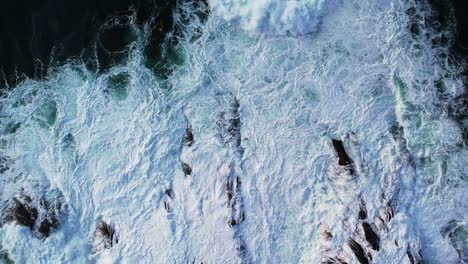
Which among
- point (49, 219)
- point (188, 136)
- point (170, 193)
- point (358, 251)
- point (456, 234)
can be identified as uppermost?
point (188, 136)

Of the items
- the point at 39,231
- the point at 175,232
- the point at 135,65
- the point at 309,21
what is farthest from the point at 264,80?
the point at 39,231

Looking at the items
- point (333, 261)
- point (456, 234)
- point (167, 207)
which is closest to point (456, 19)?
point (456, 234)

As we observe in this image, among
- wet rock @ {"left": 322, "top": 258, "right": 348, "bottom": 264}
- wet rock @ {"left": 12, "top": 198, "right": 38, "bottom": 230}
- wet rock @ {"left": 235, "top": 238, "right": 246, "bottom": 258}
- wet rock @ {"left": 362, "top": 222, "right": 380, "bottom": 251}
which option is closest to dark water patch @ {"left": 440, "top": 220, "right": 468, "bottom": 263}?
wet rock @ {"left": 362, "top": 222, "right": 380, "bottom": 251}

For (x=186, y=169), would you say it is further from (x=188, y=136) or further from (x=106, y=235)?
(x=106, y=235)

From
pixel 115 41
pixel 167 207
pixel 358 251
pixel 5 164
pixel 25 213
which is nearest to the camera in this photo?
pixel 358 251

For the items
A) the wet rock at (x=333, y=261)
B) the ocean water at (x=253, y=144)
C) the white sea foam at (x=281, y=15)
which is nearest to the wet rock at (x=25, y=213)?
the ocean water at (x=253, y=144)
